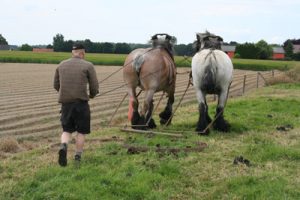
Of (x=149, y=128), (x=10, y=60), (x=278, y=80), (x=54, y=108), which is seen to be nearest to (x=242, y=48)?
(x=10, y=60)

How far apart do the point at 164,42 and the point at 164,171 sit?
500 centimetres

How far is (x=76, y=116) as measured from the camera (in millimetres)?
7164

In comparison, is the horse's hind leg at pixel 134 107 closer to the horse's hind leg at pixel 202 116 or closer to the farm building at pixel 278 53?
the horse's hind leg at pixel 202 116

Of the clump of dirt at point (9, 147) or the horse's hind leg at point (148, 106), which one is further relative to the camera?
the horse's hind leg at point (148, 106)

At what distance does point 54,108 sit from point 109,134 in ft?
24.4

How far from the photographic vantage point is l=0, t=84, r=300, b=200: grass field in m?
5.69

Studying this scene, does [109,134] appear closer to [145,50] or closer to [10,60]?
[145,50]

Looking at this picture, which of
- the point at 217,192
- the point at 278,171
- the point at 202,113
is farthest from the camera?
the point at 202,113

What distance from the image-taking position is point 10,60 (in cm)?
6825

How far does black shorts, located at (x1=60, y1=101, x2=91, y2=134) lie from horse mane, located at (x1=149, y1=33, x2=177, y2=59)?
4083 millimetres

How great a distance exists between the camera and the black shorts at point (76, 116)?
7098 mm

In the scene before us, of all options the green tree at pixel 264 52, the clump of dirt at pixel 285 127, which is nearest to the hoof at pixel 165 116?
the clump of dirt at pixel 285 127

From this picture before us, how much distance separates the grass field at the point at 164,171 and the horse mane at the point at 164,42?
2.30m

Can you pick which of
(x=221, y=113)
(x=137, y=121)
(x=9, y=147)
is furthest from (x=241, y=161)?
(x=9, y=147)
